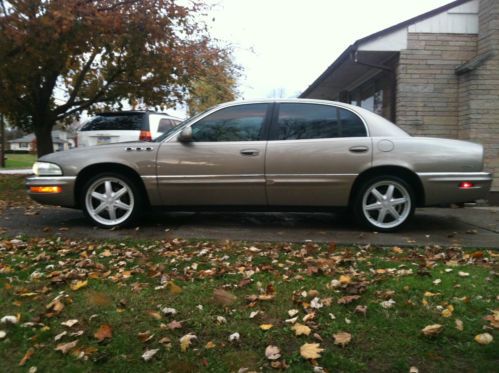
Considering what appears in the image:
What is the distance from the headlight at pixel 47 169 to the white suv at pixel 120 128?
157 inches

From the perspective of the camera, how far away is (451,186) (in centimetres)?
519

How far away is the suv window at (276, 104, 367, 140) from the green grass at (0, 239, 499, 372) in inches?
55.5

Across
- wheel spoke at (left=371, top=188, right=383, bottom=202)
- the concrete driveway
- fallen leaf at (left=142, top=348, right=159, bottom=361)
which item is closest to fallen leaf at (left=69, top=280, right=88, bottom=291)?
fallen leaf at (left=142, top=348, right=159, bottom=361)

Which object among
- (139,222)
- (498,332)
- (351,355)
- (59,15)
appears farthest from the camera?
(59,15)

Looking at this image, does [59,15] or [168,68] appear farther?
[168,68]

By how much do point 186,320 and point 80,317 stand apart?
0.71 meters

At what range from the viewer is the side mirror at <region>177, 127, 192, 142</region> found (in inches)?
208

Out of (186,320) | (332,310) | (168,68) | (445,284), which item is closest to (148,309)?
(186,320)

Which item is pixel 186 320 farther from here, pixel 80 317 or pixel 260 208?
pixel 260 208

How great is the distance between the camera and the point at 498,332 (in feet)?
9.14

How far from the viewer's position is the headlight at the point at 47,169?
5438 millimetres

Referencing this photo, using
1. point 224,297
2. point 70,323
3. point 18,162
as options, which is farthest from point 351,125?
point 18,162

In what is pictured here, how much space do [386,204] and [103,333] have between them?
3.52 m

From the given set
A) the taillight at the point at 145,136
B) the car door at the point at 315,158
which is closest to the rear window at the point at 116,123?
the taillight at the point at 145,136
